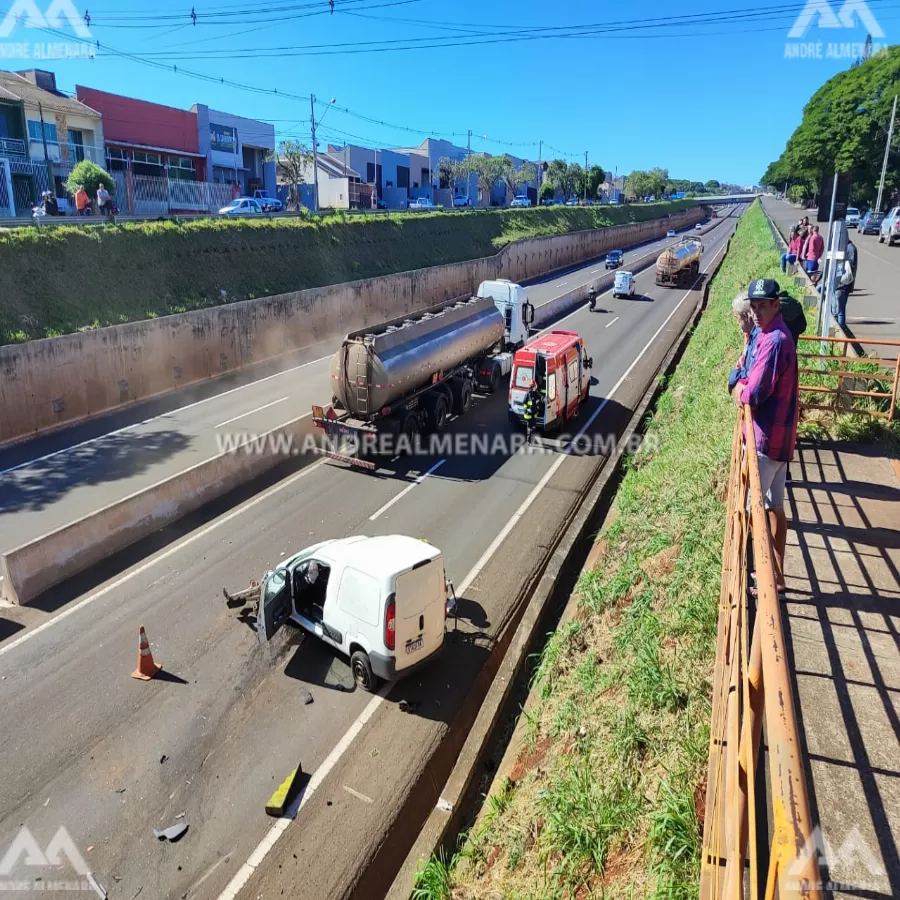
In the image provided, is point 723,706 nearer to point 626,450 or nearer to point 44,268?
point 626,450

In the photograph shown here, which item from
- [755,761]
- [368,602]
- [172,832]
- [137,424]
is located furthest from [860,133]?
[172,832]

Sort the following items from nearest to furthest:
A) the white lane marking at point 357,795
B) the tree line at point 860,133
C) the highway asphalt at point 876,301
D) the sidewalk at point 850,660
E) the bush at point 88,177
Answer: the sidewalk at point 850,660
the white lane marking at point 357,795
the highway asphalt at point 876,301
the bush at point 88,177
the tree line at point 860,133

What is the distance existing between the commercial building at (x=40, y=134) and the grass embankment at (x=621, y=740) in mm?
36394

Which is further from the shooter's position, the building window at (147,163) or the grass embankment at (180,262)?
the building window at (147,163)

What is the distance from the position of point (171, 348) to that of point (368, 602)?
1943cm

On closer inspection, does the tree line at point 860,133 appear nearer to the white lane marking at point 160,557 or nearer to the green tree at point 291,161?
the green tree at point 291,161

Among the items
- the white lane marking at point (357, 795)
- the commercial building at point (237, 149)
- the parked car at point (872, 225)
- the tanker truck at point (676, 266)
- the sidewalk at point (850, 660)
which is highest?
the commercial building at point (237, 149)

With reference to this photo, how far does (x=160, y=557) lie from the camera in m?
12.3

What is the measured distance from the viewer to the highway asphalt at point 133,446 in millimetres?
15078

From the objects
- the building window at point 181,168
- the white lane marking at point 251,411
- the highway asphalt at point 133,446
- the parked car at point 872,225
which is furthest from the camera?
the building window at point 181,168

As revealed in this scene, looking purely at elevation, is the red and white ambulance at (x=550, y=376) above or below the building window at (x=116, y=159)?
below

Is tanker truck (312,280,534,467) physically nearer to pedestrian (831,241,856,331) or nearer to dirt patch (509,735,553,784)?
pedestrian (831,241,856,331)

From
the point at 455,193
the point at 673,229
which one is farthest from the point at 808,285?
the point at 673,229

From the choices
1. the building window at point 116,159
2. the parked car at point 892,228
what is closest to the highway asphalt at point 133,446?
the building window at point 116,159
